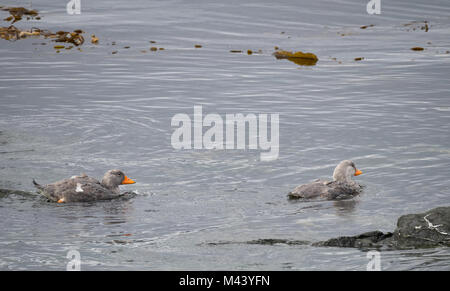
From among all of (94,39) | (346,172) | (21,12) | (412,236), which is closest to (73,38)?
(94,39)

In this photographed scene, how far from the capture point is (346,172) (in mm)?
12500

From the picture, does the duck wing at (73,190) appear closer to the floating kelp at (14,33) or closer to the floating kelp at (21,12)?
the floating kelp at (14,33)

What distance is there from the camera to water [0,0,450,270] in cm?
956

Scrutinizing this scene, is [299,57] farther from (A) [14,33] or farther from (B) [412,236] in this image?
(B) [412,236]

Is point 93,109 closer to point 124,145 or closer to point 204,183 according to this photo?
point 124,145

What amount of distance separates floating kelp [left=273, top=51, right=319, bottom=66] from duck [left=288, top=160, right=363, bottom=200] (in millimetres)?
11919

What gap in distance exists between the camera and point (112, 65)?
930 inches

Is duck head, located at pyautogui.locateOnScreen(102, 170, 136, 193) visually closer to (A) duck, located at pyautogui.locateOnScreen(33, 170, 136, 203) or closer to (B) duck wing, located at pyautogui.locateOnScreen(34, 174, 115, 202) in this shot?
(A) duck, located at pyautogui.locateOnScreen(33, 170, 136, 203)

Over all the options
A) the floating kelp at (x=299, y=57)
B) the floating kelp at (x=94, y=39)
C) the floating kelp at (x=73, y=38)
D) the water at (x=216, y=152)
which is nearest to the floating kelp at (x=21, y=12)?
the water at (x=216, y=152)

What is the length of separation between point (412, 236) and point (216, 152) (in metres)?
5.95

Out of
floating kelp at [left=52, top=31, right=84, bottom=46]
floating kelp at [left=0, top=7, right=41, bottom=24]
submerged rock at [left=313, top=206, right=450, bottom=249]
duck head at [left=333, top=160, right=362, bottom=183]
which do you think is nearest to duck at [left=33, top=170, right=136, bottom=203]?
duck head at [left=333, top=160, right=362, bottom=183]

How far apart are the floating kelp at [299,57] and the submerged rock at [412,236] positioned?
15.1 m
